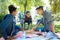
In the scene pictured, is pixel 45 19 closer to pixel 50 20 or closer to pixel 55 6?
pixel 50 20

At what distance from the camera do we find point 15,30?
196 centimetres

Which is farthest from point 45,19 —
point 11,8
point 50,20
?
Answer: point 11,8

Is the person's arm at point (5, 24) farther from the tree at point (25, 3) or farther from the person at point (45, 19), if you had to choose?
the person at point (45, 19)

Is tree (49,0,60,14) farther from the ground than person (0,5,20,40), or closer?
farther from the ground

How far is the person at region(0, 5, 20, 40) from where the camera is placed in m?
1.94

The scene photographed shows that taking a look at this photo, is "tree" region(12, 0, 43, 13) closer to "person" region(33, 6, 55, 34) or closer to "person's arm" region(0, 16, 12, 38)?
"person" region(33, 6, 55, 34)

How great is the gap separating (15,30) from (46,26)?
375mm

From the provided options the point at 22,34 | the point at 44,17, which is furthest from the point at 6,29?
the point at 44,17

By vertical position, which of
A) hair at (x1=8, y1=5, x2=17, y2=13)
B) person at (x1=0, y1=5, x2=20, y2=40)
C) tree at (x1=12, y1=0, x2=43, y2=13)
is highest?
tree at (x1=12, y1=0, x2=43, y2=13)

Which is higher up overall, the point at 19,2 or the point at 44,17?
the point at 19,2

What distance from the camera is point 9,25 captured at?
1942 mm

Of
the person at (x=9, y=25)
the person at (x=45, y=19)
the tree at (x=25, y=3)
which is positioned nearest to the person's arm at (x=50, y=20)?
the person at (x=45, y=19)

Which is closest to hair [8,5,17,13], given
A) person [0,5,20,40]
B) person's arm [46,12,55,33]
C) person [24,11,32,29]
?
person [0,5,20,40]

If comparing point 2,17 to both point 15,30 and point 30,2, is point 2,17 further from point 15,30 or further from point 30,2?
point 30,2
